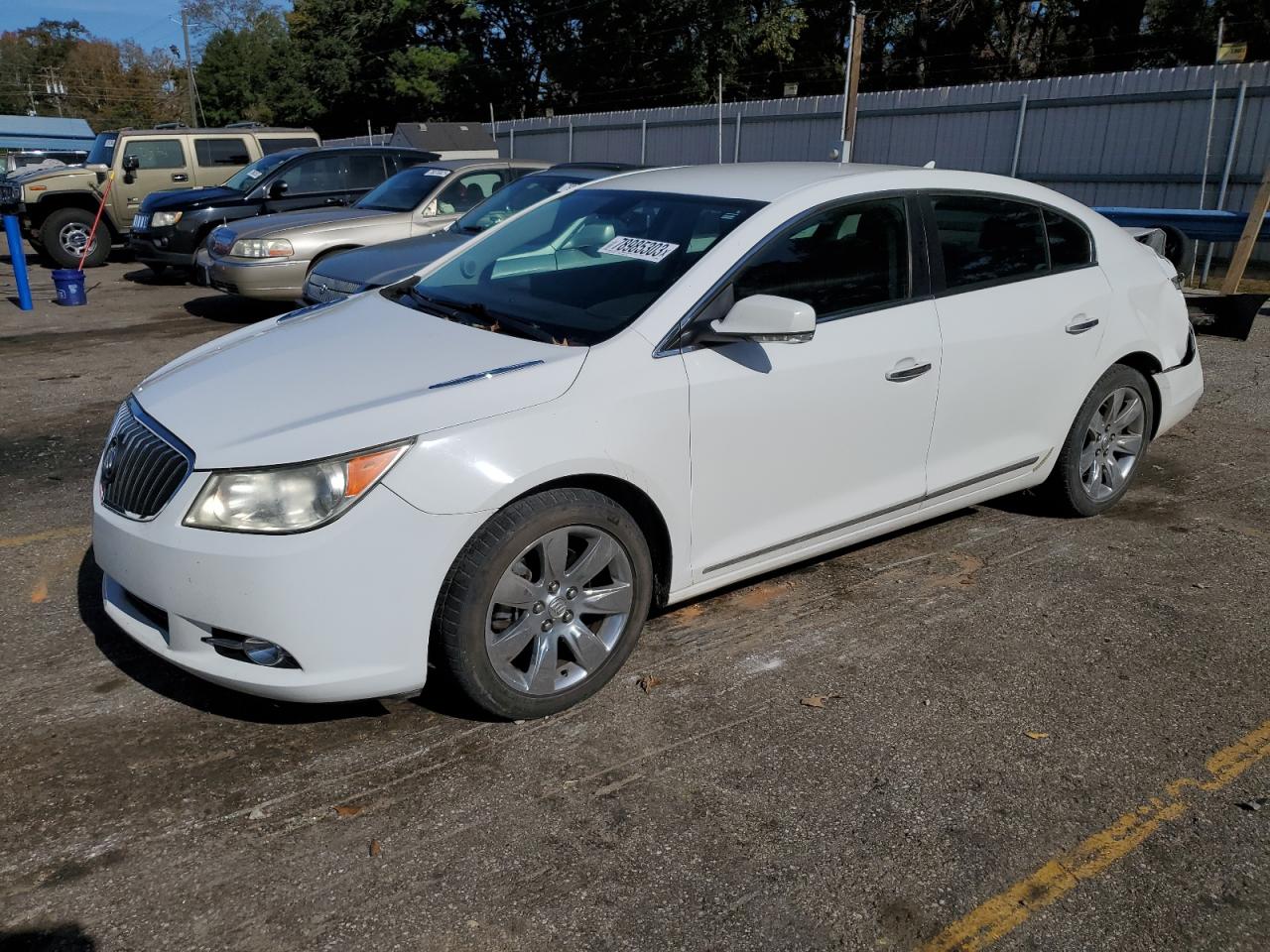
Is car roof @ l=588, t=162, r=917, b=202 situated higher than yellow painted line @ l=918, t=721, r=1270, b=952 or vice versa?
car roof @ l=588, t=162, r=917, b=202

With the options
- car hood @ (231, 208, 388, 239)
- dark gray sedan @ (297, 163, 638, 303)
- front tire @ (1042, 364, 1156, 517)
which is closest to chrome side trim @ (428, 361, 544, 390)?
front tire @ (1042, 364, 1156, 517)

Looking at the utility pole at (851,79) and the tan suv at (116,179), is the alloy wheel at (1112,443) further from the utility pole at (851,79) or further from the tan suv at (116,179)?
the tan suv at (116,179)

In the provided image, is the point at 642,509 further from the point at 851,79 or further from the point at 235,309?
the point at 851,79

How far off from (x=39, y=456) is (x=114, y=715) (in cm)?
338

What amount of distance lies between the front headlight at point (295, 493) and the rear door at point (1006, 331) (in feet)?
7.69

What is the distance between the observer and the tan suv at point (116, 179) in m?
15.0

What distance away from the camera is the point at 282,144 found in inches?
664

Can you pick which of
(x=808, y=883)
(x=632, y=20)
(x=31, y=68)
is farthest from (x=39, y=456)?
(x=31, y=68)

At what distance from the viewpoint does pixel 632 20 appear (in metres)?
38.7

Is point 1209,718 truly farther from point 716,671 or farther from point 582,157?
point 582,157

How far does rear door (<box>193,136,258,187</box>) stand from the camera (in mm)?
16094

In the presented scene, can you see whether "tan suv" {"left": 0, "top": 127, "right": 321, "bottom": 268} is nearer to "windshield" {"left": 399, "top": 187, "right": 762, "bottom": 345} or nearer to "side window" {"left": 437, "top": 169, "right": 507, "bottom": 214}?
"side window" {"left": 437, "top": 169, "right": 507, "bottom": 214}

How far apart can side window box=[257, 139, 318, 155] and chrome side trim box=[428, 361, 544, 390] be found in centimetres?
1509

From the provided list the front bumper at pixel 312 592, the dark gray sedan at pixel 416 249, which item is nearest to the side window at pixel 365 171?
the dark gray sedan at pixel 416 249
